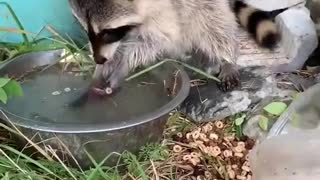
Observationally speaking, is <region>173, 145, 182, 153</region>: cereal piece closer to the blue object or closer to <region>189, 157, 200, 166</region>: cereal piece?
<region>189, 157, 200, 166</region>: cereal piece

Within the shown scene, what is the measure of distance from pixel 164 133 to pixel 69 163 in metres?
0.39

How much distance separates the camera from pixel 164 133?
2.45 m

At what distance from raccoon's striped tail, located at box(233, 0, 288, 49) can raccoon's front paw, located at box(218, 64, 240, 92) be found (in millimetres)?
172

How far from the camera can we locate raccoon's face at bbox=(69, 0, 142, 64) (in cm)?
224

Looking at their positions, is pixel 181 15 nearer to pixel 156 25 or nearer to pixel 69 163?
pixel 156 25

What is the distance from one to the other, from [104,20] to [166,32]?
312 mm

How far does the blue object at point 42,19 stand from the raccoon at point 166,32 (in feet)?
0.95

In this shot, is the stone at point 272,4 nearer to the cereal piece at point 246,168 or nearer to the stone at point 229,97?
the stone at point 229,97

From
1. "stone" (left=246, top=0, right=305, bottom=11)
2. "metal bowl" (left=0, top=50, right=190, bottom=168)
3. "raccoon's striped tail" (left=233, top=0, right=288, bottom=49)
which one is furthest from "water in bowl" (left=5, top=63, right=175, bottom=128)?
"stone" (left=246, top=0, right=305, bottom=11)

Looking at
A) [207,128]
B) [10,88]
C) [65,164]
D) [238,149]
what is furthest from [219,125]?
[10,88]

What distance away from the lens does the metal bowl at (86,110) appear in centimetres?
210

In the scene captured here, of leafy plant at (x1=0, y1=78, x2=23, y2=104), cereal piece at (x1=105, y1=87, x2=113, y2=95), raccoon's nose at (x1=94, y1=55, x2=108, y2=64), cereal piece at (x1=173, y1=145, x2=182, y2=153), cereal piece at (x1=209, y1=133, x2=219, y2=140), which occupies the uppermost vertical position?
leafy plant at (x1=0, y1=78, x2=23, y2=104)

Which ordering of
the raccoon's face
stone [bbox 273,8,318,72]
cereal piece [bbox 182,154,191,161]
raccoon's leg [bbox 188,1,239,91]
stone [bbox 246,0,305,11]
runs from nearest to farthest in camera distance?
1. the raccoon's face
2. cereal piece [bbox 182,154,191,161]
3. raccoon's leg [bbox 188,1,239,91]
4. stone [bbox 273,8,318,72]
5. stone [bbox 246,0,305,11]

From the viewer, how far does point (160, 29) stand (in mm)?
2484
